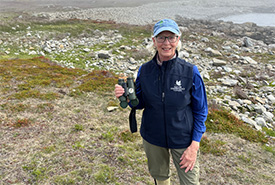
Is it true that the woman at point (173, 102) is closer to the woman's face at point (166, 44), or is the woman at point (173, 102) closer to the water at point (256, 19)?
the woman's face at point (166, 44)

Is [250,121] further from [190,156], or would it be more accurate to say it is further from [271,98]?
[190,156]

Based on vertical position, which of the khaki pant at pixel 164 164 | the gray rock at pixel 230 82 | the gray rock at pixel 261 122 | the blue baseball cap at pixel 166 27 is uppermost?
the blue baseball cap at pixel 166 27

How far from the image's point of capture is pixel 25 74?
38.7 ft

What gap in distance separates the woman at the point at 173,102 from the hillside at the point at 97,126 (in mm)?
2374

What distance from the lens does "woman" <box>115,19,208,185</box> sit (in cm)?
293

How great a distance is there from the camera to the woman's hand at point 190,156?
3.08m

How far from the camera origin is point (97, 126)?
24.7 feet

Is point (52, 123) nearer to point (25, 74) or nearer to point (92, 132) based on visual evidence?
point (92, 132)

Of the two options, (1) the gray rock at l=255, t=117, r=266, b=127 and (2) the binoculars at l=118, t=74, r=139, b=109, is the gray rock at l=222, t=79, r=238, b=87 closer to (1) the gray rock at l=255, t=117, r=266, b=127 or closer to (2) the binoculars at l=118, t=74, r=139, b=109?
(1) the gray rock at l=255, t=117, r=266, b=127

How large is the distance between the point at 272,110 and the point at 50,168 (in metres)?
11.5

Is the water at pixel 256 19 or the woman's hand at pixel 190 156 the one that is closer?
Result: the woman's hand at pixel 190 156

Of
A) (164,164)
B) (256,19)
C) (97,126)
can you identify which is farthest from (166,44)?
(256,19)

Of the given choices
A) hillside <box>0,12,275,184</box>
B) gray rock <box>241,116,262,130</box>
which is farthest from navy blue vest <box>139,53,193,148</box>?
gray rock <box>241,116,262,130</box>

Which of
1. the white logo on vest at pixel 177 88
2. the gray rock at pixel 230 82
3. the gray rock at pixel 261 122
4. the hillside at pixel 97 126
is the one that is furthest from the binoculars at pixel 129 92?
the gray rock at pixel 230 82
